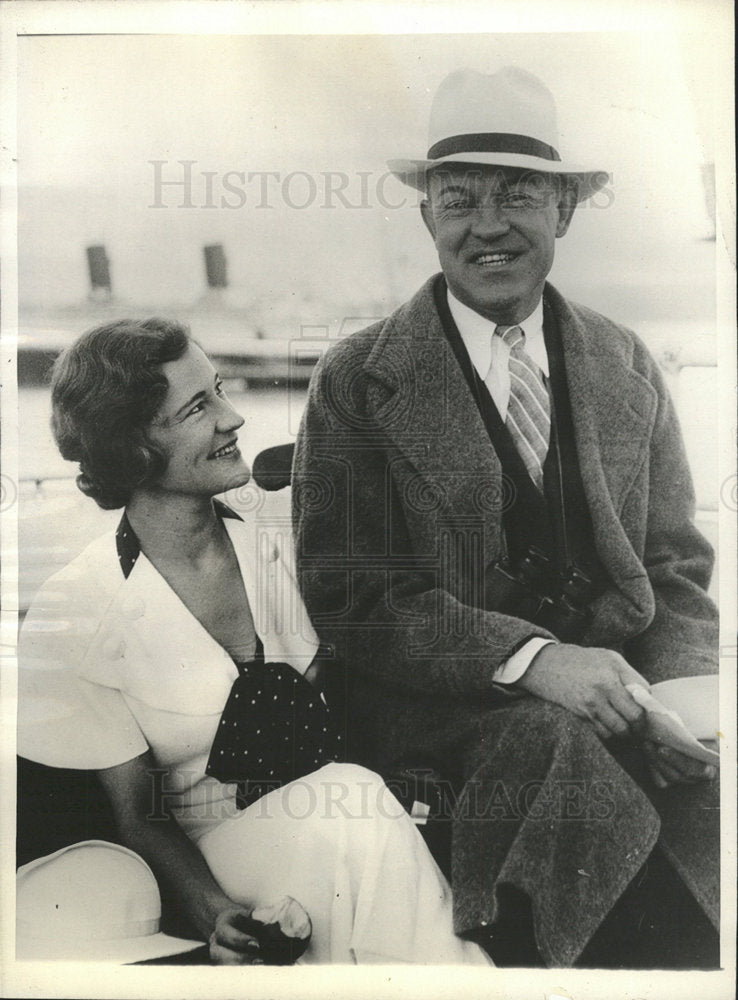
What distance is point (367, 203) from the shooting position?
240 centimetres

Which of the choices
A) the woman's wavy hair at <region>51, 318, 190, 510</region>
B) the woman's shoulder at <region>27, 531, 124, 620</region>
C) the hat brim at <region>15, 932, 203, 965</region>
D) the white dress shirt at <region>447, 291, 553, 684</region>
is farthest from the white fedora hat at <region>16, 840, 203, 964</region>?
the white dress shirt at <region>447, 291, 553, 684</region>

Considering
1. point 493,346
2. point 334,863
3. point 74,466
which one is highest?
point 493,346

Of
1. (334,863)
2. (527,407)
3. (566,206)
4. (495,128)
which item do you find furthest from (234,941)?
(495,128)

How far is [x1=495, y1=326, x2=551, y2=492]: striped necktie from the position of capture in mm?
2379

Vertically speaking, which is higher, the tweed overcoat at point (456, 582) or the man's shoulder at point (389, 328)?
the man's shoulder at point (389, 328)

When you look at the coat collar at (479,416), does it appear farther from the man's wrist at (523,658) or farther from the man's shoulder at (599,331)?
the man's wrist at (523,658)

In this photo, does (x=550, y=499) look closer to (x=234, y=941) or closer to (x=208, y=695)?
(x=208, y=695)

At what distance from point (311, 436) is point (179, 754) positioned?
2.72ft

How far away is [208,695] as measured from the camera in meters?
2.38

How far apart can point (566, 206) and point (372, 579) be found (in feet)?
3.33

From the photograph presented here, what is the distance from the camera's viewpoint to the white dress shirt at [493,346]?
7.86ft

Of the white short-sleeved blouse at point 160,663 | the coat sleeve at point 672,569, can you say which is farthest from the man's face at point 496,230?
the white short-sleeved blouse at point 160,663

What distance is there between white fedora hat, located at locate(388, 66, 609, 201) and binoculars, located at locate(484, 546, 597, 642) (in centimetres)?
90

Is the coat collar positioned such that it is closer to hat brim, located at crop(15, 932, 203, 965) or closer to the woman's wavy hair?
the woman's wavy hair
